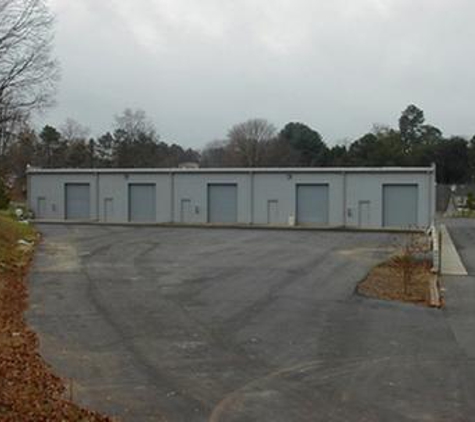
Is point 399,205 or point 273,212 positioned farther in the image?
point 273,212

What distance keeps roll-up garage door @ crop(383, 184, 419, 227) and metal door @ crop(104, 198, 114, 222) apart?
19.4 m

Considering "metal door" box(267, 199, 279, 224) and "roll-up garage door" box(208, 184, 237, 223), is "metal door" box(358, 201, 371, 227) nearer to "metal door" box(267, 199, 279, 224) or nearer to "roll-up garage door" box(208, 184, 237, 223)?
"metal door" box(267, 199, 279, 224)

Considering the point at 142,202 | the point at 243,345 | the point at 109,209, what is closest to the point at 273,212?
the point at 142,202

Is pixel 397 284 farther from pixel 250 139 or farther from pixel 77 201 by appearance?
pixel 250 139

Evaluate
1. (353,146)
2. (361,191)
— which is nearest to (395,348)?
(361,191)

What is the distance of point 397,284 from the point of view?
19.8 meters

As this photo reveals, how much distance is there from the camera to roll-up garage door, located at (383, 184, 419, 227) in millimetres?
49719

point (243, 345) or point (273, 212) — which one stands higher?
point (273, 212)

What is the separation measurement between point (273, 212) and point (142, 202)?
32.3 feet

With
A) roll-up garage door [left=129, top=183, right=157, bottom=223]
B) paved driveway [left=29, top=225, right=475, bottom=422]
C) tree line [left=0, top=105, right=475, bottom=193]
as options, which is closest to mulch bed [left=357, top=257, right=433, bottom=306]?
paved driveway [left=29, top=225, right=475, bottom=422]

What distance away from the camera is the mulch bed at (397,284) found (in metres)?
17.5

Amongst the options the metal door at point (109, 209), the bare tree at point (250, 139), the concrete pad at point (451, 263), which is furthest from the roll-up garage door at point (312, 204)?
the bare tree at point (250, 139)

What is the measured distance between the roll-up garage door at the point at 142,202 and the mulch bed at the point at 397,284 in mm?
32844

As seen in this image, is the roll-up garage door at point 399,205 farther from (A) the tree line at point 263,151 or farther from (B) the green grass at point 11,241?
(A) the tree line at point 263,151
